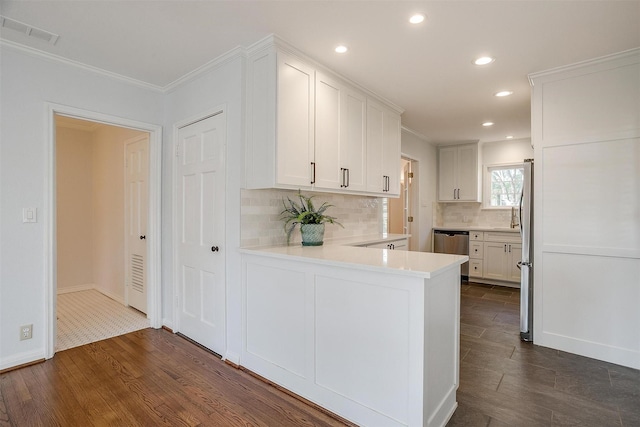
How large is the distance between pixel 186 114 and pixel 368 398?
112 inches

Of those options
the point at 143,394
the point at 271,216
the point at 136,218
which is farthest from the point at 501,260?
the point at 136,218

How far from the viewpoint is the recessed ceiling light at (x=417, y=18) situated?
212cm

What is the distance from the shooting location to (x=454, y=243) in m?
5.81

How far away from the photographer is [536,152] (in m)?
3.08

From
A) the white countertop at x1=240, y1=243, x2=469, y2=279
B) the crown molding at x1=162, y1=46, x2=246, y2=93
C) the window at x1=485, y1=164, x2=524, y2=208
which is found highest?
the crown molding at x1=162, y1=46, x2=246, y2=93

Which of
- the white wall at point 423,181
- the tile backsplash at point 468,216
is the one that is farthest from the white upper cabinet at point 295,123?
the tile backsplash at point 468,216

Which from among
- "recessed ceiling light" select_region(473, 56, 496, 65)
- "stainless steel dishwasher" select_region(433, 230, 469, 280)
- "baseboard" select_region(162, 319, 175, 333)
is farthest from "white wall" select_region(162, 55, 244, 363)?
"stainless steel dishwasher" select_region(433, 230, 469, 280)

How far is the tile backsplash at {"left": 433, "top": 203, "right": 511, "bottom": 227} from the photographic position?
6020mm

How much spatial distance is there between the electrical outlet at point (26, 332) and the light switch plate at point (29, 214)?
2.75 feet

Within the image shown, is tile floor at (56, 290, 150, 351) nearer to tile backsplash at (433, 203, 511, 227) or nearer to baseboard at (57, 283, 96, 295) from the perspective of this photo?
baseboard at (57, 283, 96, 295)

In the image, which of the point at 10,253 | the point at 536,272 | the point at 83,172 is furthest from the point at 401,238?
the point at 83,172

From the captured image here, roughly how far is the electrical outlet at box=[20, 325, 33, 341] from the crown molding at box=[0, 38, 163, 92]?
2.17 m

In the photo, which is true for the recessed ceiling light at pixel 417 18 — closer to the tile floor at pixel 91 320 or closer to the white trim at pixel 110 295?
the tile floor at pixel 91 320

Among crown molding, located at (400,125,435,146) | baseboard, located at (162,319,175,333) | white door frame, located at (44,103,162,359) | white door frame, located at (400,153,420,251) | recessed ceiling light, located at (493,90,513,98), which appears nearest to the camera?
white door frame, located at (44,103,162,359)
